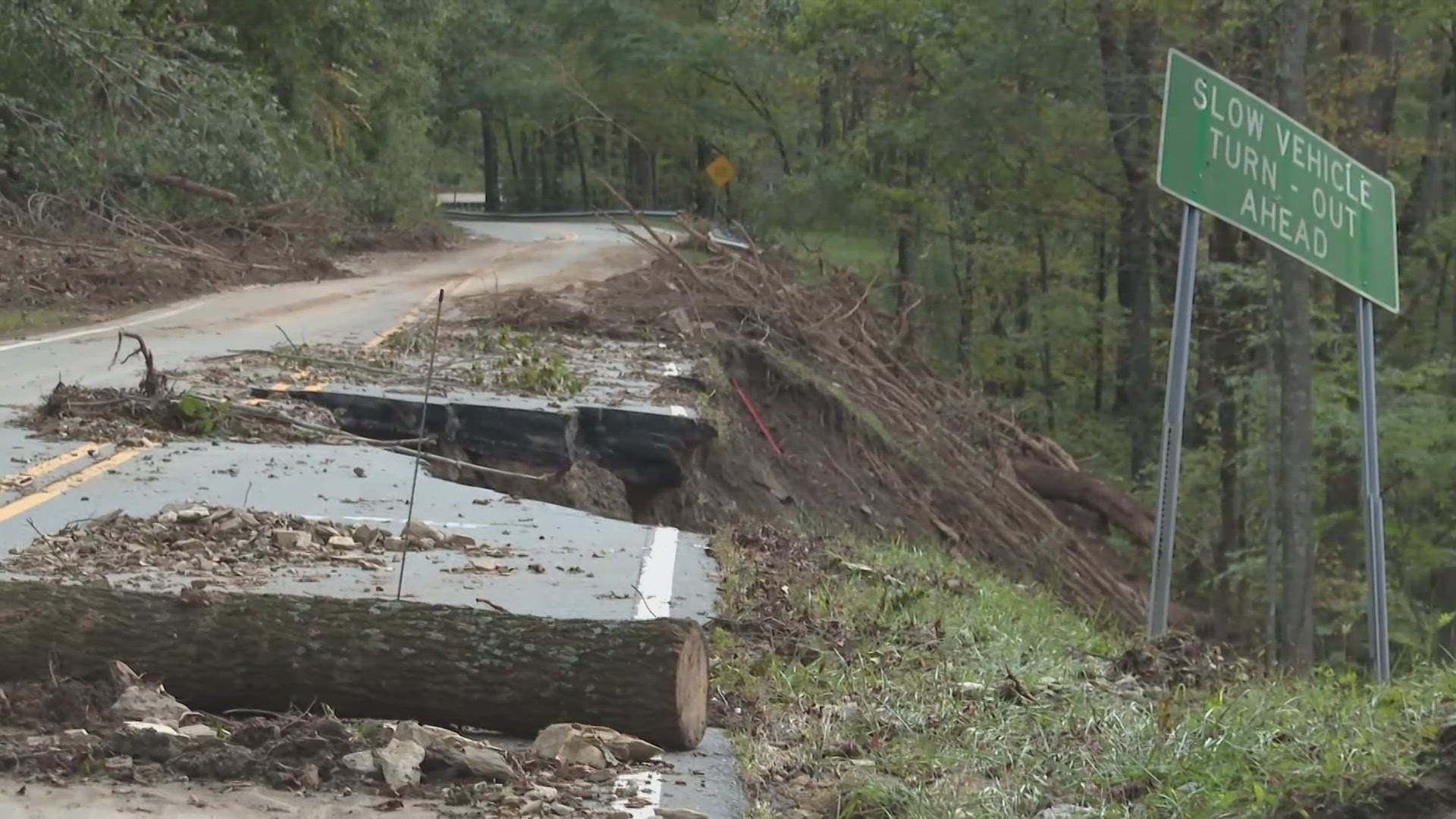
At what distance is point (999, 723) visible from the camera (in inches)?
241

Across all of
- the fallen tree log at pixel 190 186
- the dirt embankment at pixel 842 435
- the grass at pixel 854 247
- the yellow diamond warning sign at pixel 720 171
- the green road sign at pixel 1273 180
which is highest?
the yellow diamond warning sign at pixel 720 171

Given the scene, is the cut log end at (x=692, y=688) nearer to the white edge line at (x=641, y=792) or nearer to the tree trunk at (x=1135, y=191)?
the white edge line at (x=641, y=792)

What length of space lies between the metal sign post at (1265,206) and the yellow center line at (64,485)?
5.63m

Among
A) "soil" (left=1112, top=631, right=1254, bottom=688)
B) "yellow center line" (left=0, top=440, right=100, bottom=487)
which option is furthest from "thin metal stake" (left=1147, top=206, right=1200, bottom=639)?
"yellow center line" (left=0, top=440, right=100, bottom=487)

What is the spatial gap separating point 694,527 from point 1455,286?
2115cm

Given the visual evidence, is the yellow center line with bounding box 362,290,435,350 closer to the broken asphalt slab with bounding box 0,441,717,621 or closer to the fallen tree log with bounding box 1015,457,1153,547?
the broken asphalt slab with bounding box 0,441,717,621

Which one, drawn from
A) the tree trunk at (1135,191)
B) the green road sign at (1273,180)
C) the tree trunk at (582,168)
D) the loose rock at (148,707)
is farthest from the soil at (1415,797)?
the tree trunk at (582,168)

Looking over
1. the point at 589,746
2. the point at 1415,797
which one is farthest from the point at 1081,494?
the point at 1415,797

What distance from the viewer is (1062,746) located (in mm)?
5715

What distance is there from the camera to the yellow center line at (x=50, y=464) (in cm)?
941

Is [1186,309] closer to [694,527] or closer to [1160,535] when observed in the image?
[1160,535]

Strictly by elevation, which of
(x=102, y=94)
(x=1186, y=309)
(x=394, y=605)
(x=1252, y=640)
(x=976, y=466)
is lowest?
(x=1252, y=640)

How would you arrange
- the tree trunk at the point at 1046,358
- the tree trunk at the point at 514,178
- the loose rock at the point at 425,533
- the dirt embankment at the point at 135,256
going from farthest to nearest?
the tree trunk at the point at 514,178
the tree trunk at the point at 1046,358
the dirt embankment at the point at 135,256
the loose rock at the point at 425,533

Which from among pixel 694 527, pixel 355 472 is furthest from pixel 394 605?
pixel 694 527
